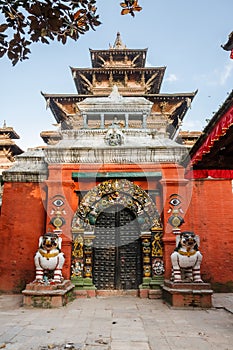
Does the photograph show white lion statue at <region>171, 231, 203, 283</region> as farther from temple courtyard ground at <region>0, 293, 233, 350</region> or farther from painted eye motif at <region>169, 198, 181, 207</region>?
painted eye motif at <region>169, 198, 181, 207</region>

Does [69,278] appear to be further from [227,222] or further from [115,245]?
[227,222]

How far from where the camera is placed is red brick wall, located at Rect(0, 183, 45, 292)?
862 centimetres

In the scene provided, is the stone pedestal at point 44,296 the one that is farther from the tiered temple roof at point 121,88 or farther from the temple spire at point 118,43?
the temple spire at point 118,43

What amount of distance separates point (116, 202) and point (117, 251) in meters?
1.42

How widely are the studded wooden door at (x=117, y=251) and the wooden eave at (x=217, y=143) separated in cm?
317

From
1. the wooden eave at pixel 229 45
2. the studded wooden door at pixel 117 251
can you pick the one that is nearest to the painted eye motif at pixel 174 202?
the studded wooden door at pixel 117 251

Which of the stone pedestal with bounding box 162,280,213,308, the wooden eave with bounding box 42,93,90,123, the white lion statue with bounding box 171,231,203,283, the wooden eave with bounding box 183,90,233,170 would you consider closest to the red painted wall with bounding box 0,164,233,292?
the white lion statue with bounding box 171,231,203,283

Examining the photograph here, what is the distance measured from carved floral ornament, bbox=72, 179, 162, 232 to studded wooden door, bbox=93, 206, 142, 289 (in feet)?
0.90

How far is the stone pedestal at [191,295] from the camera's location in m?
6.70

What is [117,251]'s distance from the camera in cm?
862

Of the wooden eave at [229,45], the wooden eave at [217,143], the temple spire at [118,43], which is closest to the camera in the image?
the wooden eave at [229,45]

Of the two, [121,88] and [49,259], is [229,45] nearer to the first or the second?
[49,259]

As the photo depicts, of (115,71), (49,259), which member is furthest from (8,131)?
(49,259)

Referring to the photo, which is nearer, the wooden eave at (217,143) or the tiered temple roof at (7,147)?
the wooden eave at (217,143)
